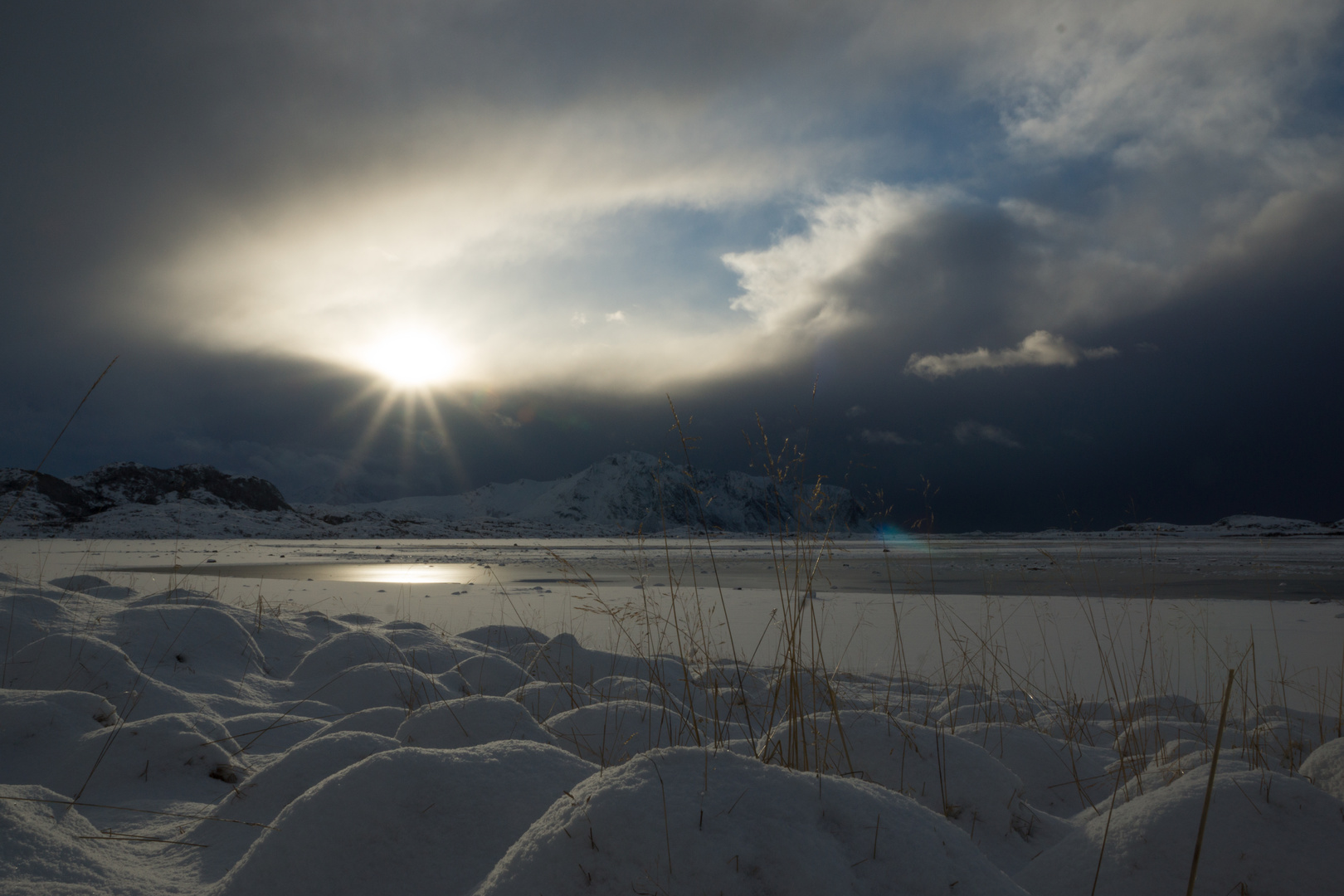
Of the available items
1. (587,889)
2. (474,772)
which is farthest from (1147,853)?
(474,772)

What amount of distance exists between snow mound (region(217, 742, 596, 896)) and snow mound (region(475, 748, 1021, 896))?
0.30 meters

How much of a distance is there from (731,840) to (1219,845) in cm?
129

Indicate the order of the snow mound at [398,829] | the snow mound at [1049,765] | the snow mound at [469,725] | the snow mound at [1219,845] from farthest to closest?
the snow mound at [1049,765]
the snow mound at [469,725]
the snow mound at [1219,845]
the snow mound at [398,829]

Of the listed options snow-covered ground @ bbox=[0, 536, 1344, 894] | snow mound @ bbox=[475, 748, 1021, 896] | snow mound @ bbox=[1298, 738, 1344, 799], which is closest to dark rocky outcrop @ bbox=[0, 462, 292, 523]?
snow-covered ground @ bbox=[0, 536, 1344, 894]

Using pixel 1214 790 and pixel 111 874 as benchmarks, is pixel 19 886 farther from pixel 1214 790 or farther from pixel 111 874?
pixel 1214 790

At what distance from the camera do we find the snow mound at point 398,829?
139 cm

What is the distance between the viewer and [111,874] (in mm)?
1526

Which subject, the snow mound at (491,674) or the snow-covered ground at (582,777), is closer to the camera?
the snow-covered ground at (582,777)

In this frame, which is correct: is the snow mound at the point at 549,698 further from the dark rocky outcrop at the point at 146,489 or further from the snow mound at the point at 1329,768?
the dark rocky outcrop at the point at 146,489

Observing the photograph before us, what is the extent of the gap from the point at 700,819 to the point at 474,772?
696 millimetres

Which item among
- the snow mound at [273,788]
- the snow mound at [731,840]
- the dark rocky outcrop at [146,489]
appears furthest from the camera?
the dark rocky outcrop at [146,489]

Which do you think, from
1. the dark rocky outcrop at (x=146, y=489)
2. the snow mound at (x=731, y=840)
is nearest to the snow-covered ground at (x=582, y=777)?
the snow mound at (x=731, y=840)

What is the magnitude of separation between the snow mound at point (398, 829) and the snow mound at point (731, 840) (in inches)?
12.0

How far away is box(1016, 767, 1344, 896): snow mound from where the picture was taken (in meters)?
1.50
